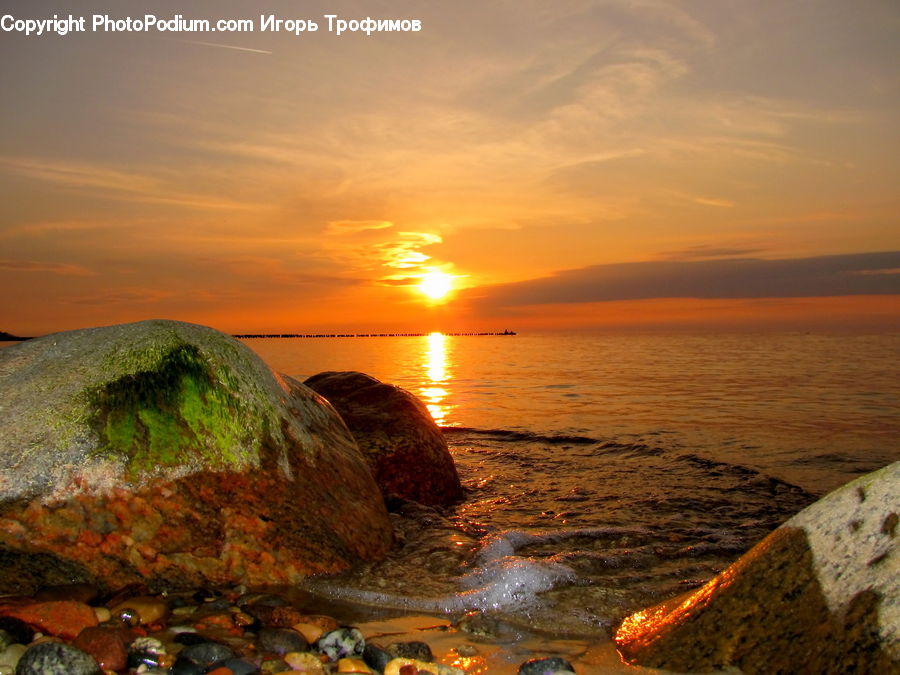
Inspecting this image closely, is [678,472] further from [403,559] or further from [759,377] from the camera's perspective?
[759,377]

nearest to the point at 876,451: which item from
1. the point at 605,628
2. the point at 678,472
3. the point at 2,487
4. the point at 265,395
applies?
the point at 678,472

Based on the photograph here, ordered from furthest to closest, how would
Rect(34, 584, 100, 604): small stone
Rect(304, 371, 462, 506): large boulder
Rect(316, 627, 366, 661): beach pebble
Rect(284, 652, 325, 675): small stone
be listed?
Rect(304, 371, 462, 506): large boulder < Rect(34, 584, 100, 604): small stone < Rect(316, 627, 366, 661): beach pebble < Rect(284, 652, 325, 675): small stone

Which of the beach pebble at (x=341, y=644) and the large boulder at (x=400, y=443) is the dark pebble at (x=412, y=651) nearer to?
the beach pebble at (x=341, y=644)

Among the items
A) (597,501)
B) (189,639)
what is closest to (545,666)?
(189,639)

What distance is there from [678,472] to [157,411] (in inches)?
283

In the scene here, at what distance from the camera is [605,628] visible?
3.70 metres

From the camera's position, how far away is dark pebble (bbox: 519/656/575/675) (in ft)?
9.51

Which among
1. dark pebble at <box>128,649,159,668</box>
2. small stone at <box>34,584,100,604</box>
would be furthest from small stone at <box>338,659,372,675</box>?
small stone at <box>34,584,100,604</box>

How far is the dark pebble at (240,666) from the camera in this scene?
2840mm

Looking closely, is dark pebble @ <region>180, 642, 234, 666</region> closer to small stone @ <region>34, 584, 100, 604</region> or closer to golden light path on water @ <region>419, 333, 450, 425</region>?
small stone @ <region>34, 584, 100, 604</region>

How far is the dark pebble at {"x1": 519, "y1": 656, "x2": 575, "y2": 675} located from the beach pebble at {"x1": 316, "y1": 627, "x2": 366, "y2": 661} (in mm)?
804

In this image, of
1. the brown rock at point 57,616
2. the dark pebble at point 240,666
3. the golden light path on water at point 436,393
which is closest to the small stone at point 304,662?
the dark pebble at point 240,666

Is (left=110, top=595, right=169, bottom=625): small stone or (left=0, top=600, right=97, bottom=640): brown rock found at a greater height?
(left=0, top=600, right=97, bottom=640): brown rock

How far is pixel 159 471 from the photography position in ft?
13.2
